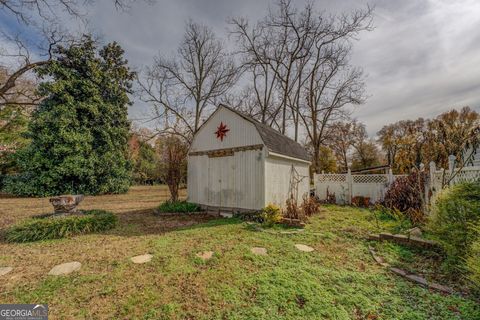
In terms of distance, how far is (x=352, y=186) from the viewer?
36.5ft

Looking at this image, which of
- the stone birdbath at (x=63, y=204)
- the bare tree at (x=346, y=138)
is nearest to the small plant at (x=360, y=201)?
the stone birdbath at (x=63, y=204)

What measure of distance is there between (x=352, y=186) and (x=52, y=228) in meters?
12.5

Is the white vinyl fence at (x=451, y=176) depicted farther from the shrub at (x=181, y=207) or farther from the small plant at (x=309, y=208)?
the shrub at (x=181, y=207)

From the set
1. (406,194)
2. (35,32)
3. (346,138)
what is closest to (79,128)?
(35,32)

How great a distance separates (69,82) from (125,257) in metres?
14.7

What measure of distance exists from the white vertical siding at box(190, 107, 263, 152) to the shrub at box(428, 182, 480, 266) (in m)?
4.71

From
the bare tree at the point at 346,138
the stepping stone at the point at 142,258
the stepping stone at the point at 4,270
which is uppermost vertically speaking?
the bare tree at the point at 346,138

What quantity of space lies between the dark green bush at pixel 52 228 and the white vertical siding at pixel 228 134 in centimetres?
440

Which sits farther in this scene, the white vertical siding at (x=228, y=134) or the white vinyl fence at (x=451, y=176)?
the white vertical siding at (x=228, y=134)

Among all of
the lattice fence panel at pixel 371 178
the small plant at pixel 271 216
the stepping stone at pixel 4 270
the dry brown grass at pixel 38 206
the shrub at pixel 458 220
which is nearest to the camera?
the stepping stone at pixel 4 270

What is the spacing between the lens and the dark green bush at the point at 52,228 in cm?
483

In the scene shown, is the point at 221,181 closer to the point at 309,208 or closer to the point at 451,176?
the point at 309,208

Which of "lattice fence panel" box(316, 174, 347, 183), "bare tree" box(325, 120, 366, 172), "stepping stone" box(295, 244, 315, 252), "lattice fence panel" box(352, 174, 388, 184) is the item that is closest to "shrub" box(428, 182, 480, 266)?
"stepping stone" box(295, 244, 315, 252)

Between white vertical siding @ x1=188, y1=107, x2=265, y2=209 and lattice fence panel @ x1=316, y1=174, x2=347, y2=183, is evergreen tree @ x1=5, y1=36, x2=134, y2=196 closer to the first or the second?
white vertical siding @ x1=188, y1=107, x2=265, y2=209
